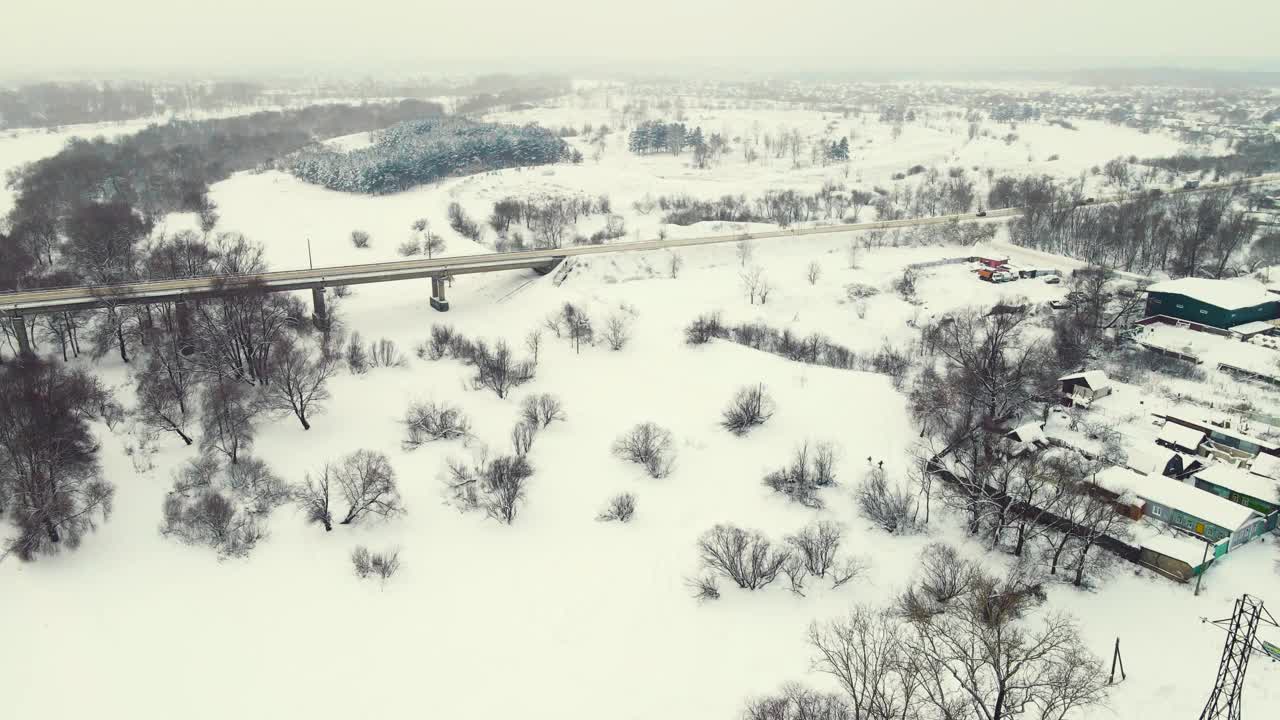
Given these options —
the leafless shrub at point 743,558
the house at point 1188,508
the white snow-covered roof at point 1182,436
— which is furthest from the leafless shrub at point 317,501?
the white snow-covered roof at point 1182,436

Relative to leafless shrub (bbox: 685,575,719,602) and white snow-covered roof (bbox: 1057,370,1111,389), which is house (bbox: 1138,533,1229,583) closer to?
white snow-covered roof (bbox: 1057,370,1111,389)

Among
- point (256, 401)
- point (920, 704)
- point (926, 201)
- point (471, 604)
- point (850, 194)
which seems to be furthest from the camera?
point (850, 194)

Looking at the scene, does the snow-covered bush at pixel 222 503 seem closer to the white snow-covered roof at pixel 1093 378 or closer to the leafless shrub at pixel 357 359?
the leafless shrub at pixel 357 359

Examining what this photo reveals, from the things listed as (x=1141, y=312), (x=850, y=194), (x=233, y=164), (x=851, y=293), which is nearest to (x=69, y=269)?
(x=851, y=293)

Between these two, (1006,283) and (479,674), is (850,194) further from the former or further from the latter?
(479,674)

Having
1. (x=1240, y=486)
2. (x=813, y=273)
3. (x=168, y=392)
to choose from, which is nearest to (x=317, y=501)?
(x=168, y=392)
